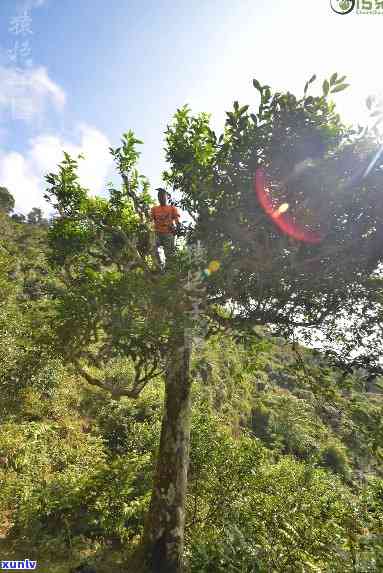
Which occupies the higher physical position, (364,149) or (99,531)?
(364,149)

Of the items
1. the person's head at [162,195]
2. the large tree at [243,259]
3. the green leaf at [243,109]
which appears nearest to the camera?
the large tree at [243,259]

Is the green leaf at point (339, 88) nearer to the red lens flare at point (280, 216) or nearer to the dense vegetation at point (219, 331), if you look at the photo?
the dense vegetation at point (219, 331)

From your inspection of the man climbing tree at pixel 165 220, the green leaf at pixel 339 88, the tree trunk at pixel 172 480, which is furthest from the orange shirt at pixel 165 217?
the green leaf at pixel 339 88

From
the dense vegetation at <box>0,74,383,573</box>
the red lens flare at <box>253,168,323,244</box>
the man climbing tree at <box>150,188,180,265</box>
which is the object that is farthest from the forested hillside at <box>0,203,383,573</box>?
the man climbing tree at <box>150,188,180,265</box>

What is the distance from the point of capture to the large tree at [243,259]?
5.75m

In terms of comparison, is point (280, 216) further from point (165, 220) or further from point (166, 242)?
point (166, 242)

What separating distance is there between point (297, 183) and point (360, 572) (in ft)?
20.2

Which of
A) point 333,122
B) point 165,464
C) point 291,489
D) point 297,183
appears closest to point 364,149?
point 333,122

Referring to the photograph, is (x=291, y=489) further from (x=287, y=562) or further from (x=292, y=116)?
(x=292, y=116)

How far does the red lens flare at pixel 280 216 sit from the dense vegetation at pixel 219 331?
0.07m

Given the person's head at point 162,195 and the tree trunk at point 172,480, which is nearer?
the tree trunk at point 172,480

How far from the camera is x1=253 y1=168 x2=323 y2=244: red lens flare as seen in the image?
21.8 feet

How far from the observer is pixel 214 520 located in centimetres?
1049

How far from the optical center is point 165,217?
889 cm
